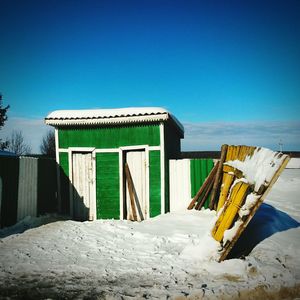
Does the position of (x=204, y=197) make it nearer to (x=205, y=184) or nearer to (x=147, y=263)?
(x=205, y=184)

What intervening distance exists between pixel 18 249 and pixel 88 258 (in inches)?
61.4

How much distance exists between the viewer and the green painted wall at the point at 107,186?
9008 mm

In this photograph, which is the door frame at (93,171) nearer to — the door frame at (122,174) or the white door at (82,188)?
the white door at (82,188)

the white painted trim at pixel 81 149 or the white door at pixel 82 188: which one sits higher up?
the white painted trim at pixel 81 149

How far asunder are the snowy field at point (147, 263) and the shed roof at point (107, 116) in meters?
3.33

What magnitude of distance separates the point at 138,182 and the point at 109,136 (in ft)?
5.92

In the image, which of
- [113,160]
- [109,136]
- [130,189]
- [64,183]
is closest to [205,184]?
[130,189]

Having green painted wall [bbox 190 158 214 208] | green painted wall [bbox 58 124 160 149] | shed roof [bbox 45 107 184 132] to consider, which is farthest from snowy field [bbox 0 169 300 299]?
shed roof [bbox 45 107 184 132]

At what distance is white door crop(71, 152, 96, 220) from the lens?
362 inches

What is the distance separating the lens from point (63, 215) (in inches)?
361

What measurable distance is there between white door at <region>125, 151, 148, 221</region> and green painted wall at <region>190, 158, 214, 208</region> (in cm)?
155

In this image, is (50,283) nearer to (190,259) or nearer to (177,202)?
(190,259)

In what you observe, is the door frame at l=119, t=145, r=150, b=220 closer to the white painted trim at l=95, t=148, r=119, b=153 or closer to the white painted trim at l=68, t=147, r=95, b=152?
the white painted trim at l=95, t=148, r=119, b=153

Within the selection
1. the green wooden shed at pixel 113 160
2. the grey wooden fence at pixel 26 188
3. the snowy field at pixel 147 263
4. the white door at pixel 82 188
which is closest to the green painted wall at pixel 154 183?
the green wooden shed at pixel 113 160
